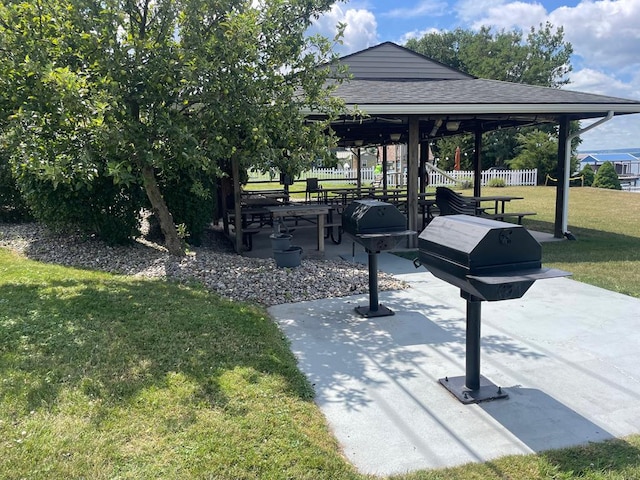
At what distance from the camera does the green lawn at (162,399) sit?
95.2 inches

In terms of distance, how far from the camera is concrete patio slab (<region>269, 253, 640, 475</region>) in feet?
8.97

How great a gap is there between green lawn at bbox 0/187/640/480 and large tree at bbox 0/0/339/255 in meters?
1.30

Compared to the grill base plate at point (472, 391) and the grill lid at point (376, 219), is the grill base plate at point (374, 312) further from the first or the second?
the grill base plate at point (472, 391)

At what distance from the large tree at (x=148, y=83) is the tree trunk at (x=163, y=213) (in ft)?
0.28

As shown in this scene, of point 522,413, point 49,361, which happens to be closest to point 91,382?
point 49,361

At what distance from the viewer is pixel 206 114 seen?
17.4 ft

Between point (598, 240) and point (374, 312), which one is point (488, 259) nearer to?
point (374, 312)

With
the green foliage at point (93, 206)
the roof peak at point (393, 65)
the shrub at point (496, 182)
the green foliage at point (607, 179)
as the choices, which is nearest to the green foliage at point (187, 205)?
the green foliage at point (93, 206)

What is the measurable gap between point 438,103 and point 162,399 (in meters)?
6.30

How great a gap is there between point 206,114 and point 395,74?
23.1 feet

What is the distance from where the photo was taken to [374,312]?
16.0 feet

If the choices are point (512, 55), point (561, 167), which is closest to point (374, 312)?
point (561, 167)

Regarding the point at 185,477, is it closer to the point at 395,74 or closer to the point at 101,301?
the point at 101,301

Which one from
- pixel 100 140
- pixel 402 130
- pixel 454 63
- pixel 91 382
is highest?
pixel 454 63
